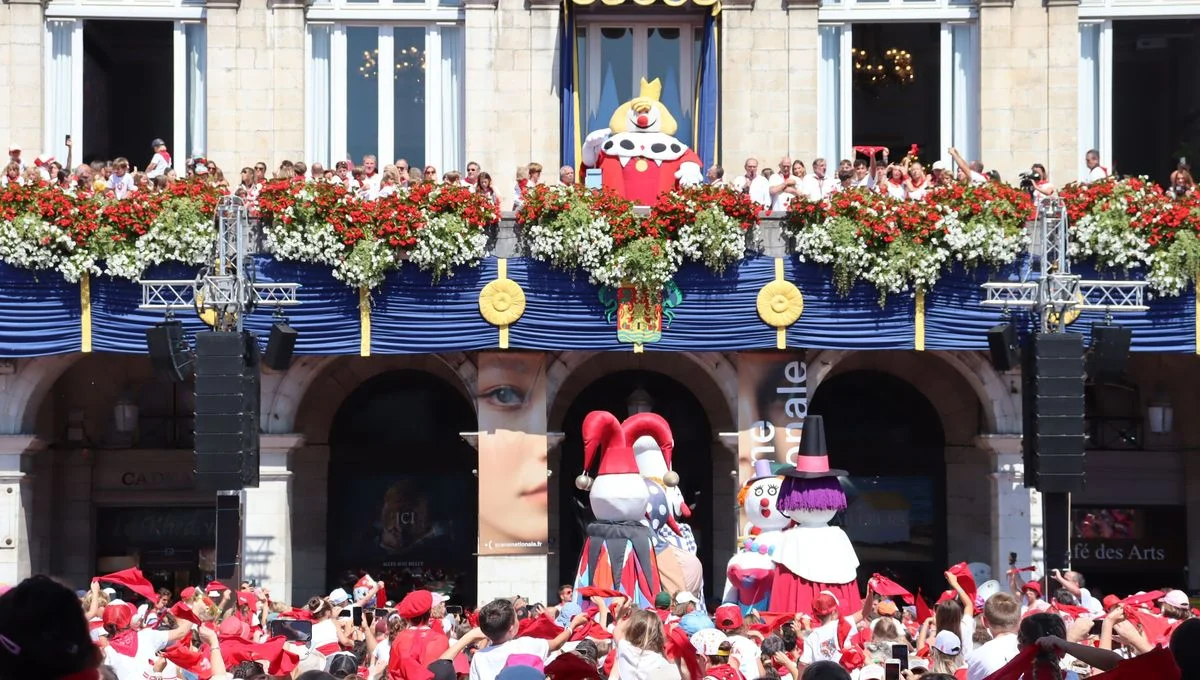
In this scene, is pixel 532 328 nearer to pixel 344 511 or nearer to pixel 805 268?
pixel 805 268

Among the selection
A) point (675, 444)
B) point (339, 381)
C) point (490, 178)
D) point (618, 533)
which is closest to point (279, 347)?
point (490, 178)

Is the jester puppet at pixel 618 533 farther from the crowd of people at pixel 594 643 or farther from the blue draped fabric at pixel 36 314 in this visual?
the blue draped fabric at pixel 36 314

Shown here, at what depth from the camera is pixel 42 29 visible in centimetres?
2348

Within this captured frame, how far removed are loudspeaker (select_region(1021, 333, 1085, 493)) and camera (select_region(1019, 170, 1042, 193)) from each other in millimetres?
3851

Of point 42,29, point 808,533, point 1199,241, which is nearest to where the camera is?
point 808,533

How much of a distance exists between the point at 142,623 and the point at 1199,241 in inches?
503

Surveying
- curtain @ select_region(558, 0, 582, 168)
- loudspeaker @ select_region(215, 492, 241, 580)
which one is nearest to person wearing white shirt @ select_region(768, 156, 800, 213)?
curtain @ select_region(558, 0, 582, 168)

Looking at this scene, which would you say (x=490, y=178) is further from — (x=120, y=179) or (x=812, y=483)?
(x=812, y=483)

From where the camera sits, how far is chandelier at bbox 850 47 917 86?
24312 millimetres

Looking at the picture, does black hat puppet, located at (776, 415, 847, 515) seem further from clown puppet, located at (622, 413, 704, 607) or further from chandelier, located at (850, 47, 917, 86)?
chandelier, located at (850, 47, 917, 86)

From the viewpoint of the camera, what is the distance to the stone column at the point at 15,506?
22.0 m

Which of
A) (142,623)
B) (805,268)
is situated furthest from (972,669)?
(805,268)

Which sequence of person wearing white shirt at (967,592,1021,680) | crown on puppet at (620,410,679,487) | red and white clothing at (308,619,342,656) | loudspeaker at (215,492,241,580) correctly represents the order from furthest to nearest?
crown on puppet at (620,410,679,487)
loudspeaker at (215,492,241,580)
red and white clothing at (308,619,342,656)
person wearing white shirt at (967,592,1021,680)

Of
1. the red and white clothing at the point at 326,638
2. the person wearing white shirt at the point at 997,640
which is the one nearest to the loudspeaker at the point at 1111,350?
the red and white clothing at the point at 326,638
